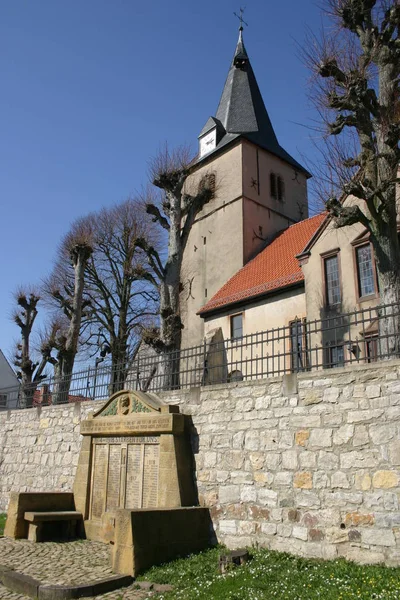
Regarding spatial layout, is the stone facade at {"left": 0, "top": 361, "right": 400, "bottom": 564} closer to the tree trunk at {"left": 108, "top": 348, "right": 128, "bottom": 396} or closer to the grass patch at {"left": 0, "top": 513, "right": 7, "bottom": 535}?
the tree trunk at {"left": 108, "top": 348, "right": 128, "bottom": 396}

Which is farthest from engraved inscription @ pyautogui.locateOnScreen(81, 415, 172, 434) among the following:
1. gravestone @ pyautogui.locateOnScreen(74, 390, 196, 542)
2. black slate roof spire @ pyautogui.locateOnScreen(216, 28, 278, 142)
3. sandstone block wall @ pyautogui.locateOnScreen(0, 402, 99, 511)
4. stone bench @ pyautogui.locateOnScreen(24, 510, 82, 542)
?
black slate roof spire @ pyautogui.locateOnScreen(216, 28, 278, 142)

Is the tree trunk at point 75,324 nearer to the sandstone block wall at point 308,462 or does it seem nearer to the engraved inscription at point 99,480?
the engraved inscription at point 99,480

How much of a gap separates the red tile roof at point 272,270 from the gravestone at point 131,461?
10.0 metres

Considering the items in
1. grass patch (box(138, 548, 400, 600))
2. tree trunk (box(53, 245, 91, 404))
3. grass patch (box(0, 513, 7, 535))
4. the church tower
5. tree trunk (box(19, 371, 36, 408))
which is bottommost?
grass patch (box(0, 513, 7, 535))

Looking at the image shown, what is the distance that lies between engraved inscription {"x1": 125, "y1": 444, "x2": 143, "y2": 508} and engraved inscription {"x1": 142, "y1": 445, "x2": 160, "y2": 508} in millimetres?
141

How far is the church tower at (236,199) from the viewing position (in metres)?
25.5

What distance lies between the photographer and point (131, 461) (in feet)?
32.7

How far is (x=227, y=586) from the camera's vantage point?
6.25 metres

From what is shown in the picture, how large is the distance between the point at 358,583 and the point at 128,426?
530 centimetres

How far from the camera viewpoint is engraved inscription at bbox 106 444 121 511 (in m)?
10.1

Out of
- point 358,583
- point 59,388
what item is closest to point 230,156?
point 59,388

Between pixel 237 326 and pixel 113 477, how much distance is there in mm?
11662

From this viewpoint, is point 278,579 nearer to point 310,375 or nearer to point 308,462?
point 308,462

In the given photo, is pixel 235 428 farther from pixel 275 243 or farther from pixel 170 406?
pixel 275 243
